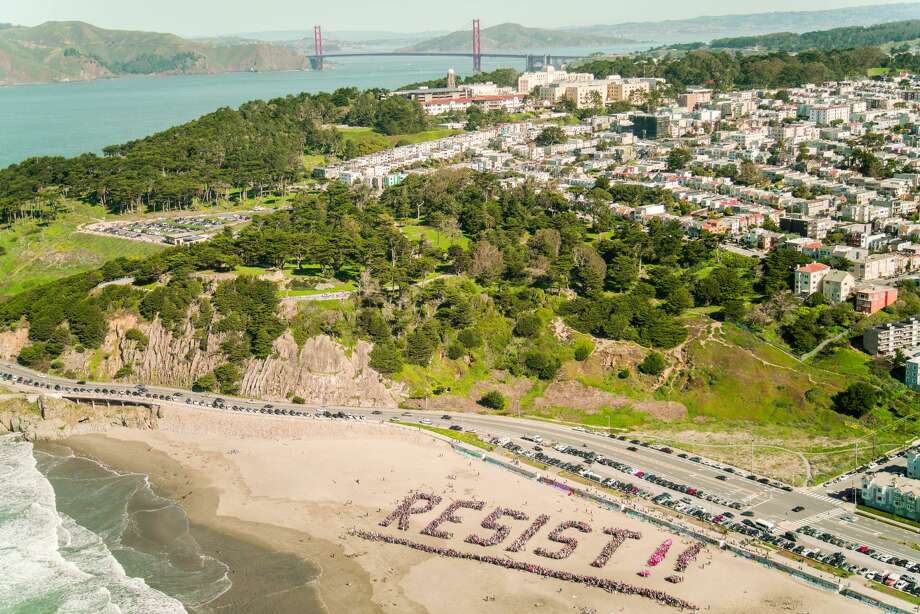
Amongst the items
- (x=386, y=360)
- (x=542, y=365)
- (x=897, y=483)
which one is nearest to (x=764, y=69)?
(x=542, y=365)

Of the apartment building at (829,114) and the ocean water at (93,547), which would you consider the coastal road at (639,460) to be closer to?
the ocean water at (93,547)

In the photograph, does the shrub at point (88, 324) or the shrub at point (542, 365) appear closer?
the shrub at point (542, 365)

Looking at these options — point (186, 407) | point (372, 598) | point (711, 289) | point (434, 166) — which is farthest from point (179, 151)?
point (372, 598)

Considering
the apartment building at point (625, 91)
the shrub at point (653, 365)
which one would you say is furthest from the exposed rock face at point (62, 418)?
the apartment building at point (625, 91)

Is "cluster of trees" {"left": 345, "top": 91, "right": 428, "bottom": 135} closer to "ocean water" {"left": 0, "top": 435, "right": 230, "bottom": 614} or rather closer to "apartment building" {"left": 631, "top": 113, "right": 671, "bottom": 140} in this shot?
"apartment building" {"left": 631, "top": 113, "right": 671, "bottom": 140}

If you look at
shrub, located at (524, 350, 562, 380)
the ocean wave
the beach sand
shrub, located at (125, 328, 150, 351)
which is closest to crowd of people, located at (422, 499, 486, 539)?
the beach sand

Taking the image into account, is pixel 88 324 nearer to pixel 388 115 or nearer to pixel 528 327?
pixel 528 327
